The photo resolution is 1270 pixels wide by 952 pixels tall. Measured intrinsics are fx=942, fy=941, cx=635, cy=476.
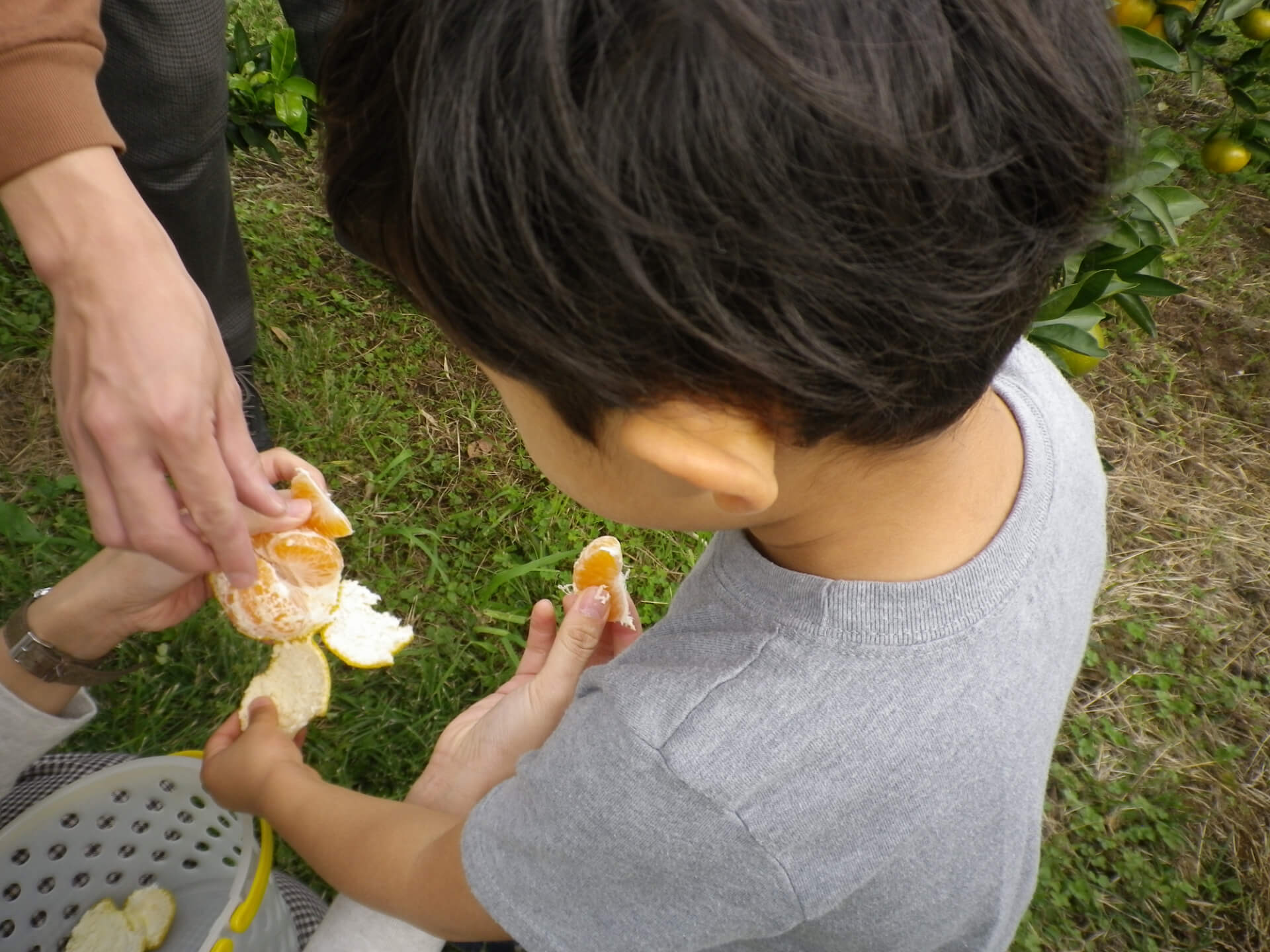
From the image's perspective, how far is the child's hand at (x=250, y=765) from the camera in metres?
1.46

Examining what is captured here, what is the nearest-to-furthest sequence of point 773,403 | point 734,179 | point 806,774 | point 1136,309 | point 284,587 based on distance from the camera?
1. point 734,179
2. point 773,403
3. point 806,774
4. point 284,587
5. point 1136,309

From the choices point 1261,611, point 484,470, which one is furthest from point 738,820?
point 1261,611

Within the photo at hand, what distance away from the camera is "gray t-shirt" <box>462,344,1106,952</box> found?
0.93 meters

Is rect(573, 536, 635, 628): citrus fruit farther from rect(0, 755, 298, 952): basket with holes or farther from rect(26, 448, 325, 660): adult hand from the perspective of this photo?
rect(0, 755, 298, 952): basket with holes

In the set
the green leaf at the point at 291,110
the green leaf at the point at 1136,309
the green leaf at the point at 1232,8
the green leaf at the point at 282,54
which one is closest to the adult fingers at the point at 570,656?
the green leaf at the point at 1136,309

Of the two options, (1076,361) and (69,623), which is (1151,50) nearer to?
(1076,361)

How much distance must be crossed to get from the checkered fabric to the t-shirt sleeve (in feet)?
2.38

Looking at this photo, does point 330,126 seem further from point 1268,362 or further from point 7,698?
point 1268,362

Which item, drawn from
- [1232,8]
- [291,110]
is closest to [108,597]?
[291,110]

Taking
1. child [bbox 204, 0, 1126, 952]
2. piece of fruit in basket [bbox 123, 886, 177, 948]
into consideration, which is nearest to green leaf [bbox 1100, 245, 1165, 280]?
child [bbox 204, 0, 1126, 952]

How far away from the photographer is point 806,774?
0.93 m

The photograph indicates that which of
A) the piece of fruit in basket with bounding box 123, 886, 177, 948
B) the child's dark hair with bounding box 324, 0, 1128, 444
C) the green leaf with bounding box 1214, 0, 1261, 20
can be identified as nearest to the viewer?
the child's dark hair with bounding box 324, 0, 1128, 444

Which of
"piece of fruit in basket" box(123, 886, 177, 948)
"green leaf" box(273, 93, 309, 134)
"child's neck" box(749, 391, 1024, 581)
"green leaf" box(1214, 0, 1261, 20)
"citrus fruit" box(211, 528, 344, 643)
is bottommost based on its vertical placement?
"piece of fruit in basket" box(123, 886, 177, 948)

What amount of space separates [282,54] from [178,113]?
976 mm
